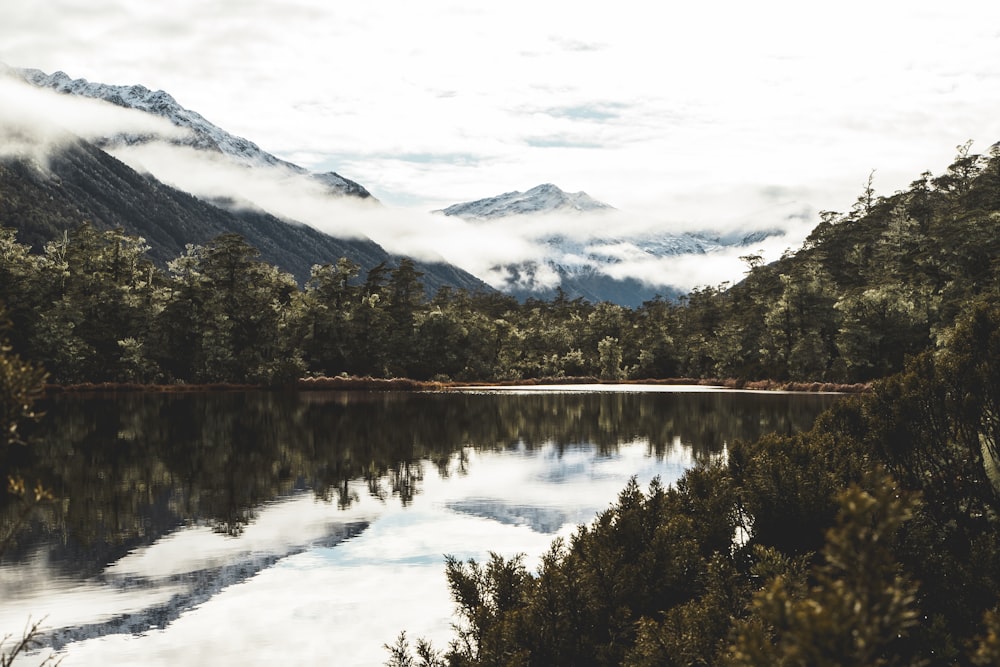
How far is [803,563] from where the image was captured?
1017cm

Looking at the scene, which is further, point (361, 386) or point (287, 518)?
point (361, 386)

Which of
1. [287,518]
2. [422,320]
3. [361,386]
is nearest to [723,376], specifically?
[422,320]

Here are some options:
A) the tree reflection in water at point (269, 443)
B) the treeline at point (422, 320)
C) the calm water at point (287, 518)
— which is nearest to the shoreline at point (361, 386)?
the treeline at point (422, 320)

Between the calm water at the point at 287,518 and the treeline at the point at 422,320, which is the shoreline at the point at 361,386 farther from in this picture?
the calm water at the point at 287,518

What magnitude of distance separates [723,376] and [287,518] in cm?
10496

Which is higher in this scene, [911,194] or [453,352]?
[911,194]

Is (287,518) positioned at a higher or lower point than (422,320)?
lower

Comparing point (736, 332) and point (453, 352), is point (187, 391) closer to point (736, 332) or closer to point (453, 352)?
point (453, 352)

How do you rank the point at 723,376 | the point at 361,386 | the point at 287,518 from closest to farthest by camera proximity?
the point at 287,518 → the point at 361,386 → the point at 723,376

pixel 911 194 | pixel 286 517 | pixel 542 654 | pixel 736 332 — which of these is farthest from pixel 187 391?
pixel 911 194

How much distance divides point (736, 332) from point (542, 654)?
4620 inches

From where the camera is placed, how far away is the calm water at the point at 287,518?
1467 cm

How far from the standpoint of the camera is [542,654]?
10.5 meters

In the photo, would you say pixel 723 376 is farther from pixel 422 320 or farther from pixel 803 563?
pixel 803 563
